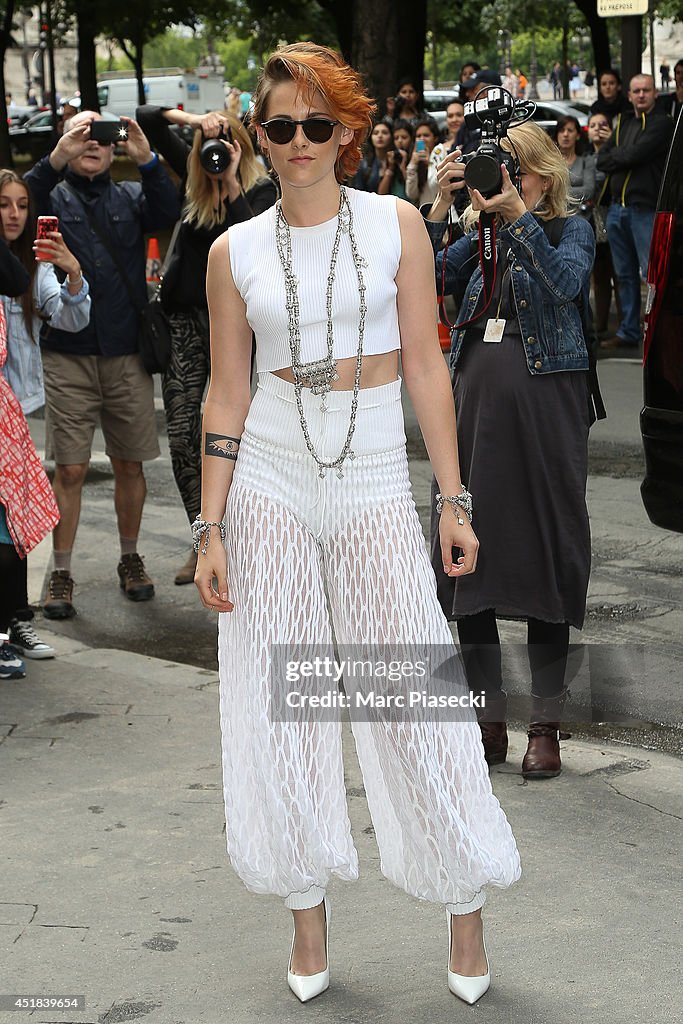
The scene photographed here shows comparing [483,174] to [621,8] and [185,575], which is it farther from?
[621,8]

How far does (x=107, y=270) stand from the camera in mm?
6473

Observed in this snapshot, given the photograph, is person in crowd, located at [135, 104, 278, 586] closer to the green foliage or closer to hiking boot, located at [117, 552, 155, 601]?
hiking boot, located at [117, 552, 155, 601]

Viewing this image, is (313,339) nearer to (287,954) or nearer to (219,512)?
(219,512)

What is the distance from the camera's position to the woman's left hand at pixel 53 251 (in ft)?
19.0

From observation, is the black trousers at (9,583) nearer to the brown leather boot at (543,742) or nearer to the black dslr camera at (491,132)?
the brown leather boot at (543,742)

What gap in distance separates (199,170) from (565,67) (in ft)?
161

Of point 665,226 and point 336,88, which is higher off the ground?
point 336,88

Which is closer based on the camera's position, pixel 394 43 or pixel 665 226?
pixel 665 226

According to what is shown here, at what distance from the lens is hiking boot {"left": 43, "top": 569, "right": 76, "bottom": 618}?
6.38 m

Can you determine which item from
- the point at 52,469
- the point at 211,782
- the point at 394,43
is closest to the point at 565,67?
the point at 394,43

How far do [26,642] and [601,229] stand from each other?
898 centimetres

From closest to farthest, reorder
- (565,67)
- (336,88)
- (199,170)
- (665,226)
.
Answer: (336,88) < (665,226) < (199,170) < (565,67)

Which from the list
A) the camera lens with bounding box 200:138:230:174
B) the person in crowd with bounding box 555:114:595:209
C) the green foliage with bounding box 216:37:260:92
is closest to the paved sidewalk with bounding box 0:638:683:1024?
the camera lens with bounding box 200:138:230:174

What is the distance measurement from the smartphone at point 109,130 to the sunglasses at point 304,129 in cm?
329
